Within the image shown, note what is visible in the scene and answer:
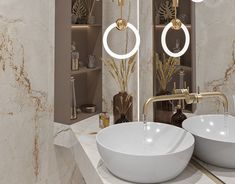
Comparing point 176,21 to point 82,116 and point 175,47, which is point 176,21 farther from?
point 82,116

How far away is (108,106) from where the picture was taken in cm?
221

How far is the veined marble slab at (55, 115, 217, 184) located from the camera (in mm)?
1151

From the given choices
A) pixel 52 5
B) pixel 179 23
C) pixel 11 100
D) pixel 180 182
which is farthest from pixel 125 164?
pixel 52 5

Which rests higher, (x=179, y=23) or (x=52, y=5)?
(x=52, y=5)

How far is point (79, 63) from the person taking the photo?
7.32 ft

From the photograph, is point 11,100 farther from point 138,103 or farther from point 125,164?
point 125,164

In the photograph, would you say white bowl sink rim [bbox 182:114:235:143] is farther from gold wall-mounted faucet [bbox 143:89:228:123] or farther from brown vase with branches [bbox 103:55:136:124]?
brown vase with branches [bbox 103:55:136:124]

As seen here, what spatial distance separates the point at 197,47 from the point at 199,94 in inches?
9.5

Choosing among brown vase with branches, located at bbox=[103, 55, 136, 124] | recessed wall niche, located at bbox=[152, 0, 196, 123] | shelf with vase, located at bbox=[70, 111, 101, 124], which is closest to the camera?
recessed wall niche, located at bbox=[152, 0, 196, 123]

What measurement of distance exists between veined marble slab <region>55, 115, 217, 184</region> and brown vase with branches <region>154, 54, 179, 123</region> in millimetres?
410

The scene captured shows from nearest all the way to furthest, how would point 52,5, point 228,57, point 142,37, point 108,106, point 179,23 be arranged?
point 228,57 → point 179,23 → point 142,37 → point 52,5 → point 108,106

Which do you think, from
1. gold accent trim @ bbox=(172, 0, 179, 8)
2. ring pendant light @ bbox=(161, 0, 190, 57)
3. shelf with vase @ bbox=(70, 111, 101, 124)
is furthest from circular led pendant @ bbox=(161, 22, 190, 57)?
shelf with vase @ bbox=(70, 111, 101, 124)

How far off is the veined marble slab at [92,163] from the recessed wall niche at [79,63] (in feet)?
0.43

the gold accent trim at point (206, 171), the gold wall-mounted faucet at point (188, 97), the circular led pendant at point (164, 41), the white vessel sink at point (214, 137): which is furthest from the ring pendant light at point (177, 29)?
the gold accent trim at point (206, 171)
